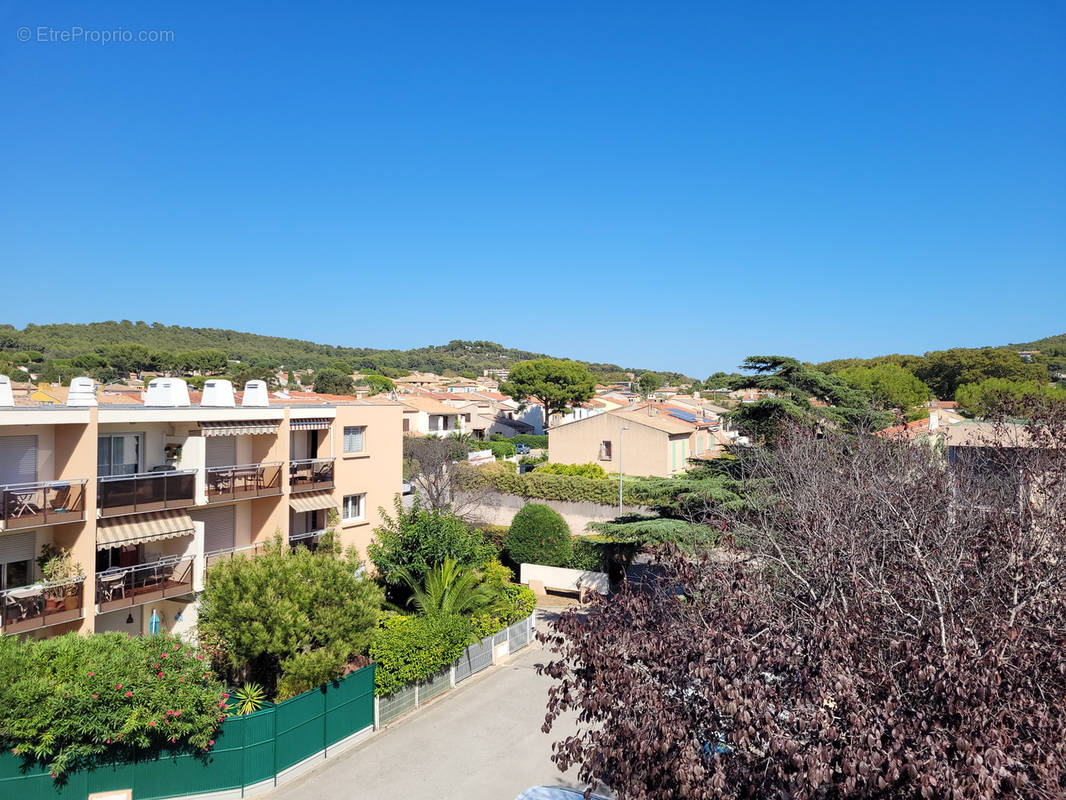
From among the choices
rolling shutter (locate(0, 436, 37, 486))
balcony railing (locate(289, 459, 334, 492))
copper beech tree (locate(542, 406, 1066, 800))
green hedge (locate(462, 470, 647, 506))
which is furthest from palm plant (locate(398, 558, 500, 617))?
green hedge (locate(462, 470, 647, 506))

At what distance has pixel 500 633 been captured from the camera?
2062cm

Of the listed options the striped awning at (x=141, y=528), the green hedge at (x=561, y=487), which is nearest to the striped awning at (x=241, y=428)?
the striped awning at (x=141, y=528)

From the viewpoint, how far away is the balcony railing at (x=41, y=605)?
13812mm

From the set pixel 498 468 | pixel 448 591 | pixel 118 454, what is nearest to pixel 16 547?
pixel 118 454

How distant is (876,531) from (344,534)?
1707 cm

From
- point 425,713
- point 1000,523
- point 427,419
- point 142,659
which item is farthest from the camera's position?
point 427,419

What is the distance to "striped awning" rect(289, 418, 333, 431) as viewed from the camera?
21234 mm

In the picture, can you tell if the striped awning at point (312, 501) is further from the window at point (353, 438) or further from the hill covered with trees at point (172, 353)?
the hill covered with trees at point (172, 353)

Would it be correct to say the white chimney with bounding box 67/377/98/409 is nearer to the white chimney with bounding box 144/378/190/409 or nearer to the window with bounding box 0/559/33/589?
the white chimney with bounding box 144/378/190/409

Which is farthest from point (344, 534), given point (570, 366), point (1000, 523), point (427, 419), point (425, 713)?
point (570, 366)

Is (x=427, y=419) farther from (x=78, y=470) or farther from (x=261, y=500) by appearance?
(x=78, y=470)

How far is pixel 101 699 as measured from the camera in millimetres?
10930

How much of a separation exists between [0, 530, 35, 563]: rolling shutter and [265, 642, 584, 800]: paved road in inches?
295

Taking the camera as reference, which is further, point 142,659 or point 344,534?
point 344,534
